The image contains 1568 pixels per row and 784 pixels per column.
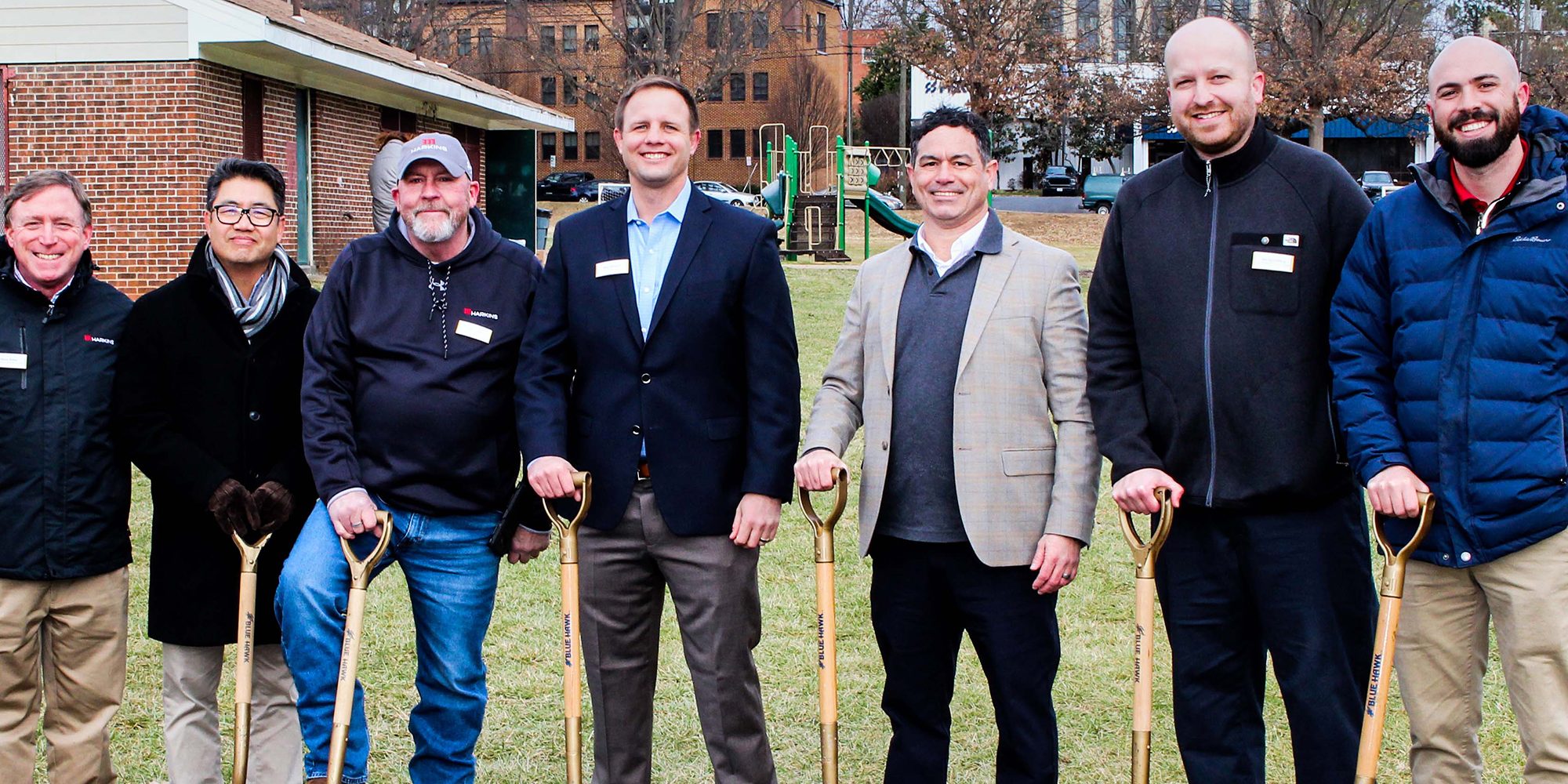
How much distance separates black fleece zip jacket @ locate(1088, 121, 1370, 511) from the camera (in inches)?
139

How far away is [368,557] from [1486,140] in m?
3.05

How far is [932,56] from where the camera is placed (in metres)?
40.5

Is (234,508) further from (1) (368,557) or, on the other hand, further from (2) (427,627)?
(2) (427,627)

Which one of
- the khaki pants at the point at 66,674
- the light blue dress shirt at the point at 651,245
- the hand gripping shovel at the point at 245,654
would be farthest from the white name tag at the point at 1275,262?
the khaki pants at the point at 66,674

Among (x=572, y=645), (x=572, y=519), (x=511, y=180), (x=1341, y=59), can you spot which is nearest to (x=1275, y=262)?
(x=572, y=519)

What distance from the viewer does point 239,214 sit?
396 centimetres

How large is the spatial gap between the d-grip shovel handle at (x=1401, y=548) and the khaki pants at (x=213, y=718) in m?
2.97

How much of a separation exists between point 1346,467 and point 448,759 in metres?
2.58

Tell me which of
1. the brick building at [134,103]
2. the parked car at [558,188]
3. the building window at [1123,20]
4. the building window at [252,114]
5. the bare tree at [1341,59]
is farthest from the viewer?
the parked car at [558,188]

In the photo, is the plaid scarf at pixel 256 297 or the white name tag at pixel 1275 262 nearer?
the white name tag at pixel 1275 262

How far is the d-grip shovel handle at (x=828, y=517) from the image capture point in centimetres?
380

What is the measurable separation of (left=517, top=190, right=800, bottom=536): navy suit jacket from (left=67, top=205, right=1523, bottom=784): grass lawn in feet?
4.16

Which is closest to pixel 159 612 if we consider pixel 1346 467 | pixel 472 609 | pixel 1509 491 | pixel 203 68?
pixel 472 609

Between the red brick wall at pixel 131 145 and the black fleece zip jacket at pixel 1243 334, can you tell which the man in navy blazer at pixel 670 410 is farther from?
the red brick wall at pixel 131 145
